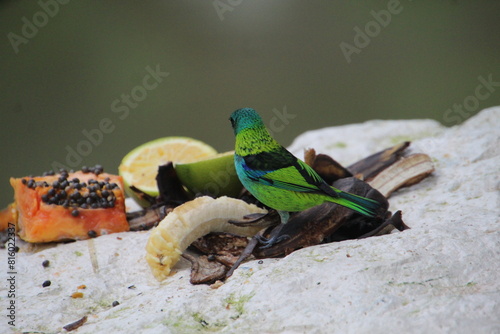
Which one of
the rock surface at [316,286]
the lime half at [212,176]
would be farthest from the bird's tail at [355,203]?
the lime half at [212,176]

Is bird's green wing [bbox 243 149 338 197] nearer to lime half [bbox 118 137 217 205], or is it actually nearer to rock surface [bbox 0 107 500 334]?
rock surface [bbox 0 107 500 334]

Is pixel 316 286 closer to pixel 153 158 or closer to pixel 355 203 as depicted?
pixel 355 203

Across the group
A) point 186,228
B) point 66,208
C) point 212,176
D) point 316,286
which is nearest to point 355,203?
point 316,286

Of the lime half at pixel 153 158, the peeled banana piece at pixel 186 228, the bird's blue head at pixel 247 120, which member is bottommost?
the peeled banana piece at pixel 186 228

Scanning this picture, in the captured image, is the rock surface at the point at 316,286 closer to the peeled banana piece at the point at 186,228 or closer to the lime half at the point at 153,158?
the peeled banana piece at the point at 186,228

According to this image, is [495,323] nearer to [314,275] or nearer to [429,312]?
[429,312]
